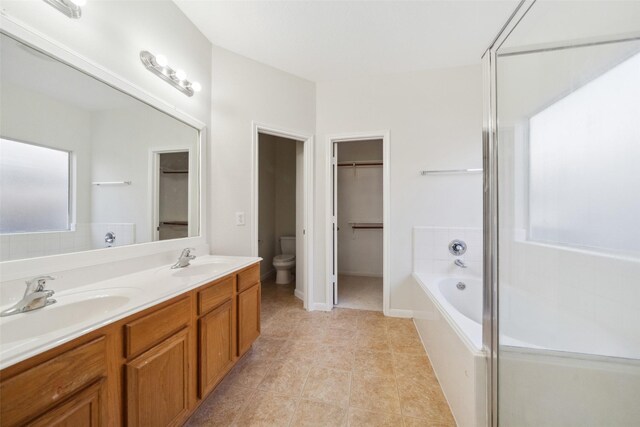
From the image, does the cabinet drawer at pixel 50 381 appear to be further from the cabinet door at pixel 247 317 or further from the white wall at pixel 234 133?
the white wall at pixel 234 133

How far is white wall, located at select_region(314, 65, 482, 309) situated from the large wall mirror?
5.07 feet

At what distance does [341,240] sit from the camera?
13.5 ft

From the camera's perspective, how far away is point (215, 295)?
1.32 m

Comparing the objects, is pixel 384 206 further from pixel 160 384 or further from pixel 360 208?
pixel 160 384

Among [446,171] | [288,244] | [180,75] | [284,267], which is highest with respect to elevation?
[180,75]

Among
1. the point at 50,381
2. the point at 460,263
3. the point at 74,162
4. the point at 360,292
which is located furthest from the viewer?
the point at 360,292

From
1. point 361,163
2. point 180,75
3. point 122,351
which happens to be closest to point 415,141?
point 361,163

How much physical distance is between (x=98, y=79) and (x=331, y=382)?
87.1 inches

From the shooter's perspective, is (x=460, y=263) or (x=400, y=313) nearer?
(x=460, y=263)

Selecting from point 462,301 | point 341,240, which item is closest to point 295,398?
point 462,301

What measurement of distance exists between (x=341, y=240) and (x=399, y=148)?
210 centimetres

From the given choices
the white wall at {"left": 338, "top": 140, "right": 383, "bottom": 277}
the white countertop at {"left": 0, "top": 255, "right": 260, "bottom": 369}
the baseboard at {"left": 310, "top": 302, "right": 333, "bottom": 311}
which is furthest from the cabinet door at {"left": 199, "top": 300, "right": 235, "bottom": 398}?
the white wall at {"left": 338, "top": 140, "right": 383, "bottom": 277}

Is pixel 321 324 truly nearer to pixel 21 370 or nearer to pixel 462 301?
pixel 462 301

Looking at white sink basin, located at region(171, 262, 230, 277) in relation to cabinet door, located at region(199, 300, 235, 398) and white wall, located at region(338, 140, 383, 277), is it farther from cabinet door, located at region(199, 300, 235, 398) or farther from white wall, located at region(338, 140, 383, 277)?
white wall, located at region(338, 140, 383, 277)
